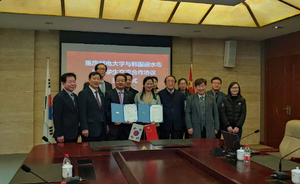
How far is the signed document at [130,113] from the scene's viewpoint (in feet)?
11.8

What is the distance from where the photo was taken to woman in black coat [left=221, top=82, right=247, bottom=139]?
4.22 m

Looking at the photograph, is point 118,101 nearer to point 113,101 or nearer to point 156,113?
point 113,101

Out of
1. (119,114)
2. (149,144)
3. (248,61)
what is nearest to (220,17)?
(248,61)

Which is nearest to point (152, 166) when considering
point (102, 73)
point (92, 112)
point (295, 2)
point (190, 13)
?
point (92, 112)

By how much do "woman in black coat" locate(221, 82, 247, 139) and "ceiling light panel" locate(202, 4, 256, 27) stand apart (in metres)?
1.60

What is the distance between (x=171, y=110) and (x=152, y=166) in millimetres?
2075

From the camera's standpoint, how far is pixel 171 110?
13.6 ft

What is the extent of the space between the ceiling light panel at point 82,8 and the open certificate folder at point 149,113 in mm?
2036

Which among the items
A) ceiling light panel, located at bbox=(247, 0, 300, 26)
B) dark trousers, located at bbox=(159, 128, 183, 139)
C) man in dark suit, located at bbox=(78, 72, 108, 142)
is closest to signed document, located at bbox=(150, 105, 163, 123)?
dark trousers, located at bbox=(159, 128, 183, 139)

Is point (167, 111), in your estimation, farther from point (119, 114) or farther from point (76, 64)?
point (76, 64)

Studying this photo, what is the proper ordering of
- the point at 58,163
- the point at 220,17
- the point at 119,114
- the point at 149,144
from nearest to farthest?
1. the point at 58,163
2. the point at 149,144
3. the point at 119,114
4. the point at 220,17

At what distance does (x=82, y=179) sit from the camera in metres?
1.69

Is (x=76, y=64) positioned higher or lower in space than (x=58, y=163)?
higher

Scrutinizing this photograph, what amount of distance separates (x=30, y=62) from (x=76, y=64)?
982 mm
